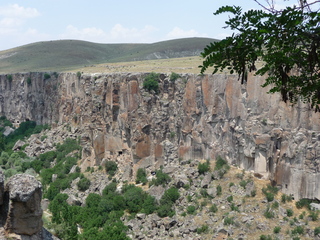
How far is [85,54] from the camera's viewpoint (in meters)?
85.1

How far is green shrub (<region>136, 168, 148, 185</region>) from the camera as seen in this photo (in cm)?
2961

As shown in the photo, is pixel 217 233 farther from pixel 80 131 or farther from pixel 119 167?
pixel 80 131

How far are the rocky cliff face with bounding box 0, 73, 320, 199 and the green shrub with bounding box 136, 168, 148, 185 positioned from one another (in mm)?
759

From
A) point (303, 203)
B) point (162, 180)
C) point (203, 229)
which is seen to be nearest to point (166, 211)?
point (203, 229)

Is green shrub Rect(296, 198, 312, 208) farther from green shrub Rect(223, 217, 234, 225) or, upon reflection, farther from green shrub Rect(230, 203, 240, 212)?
green shrub Rect(223, 217, 234, 225)

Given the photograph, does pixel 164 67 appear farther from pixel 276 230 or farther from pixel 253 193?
pixel 276 230

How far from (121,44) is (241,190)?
8861cm

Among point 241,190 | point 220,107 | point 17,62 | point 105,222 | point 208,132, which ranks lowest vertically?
point 105,222

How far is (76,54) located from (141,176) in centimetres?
5771

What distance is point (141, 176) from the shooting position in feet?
99.5

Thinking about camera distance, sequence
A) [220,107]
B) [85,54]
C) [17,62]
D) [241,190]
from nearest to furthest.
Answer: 1. [241,190]
2. [220,107]
3. [17,62]
4. [85,54]

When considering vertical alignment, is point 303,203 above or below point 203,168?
below

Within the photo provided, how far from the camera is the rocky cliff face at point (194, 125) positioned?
22.8 m

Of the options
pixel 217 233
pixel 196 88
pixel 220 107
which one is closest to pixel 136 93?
pixel 196 88
